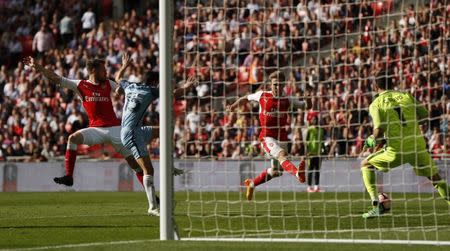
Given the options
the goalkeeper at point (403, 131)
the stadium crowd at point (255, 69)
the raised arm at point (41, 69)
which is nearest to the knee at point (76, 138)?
the raised arm at point (41, 69)

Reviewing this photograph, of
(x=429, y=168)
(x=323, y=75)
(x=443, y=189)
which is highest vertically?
(x=323, y=75)

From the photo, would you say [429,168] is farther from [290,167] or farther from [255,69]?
[255,69]

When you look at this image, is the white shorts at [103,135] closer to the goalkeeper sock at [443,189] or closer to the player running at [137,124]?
the player running at [137,124]

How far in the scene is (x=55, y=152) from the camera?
34188mm

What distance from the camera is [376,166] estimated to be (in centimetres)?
1627

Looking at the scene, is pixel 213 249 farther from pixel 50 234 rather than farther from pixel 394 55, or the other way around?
pixel 394 55

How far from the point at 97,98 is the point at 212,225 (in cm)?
390

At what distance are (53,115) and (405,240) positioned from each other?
77.9 ft

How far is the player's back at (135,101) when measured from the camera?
17266mm

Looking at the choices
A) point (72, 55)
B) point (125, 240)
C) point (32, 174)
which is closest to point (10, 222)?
point (125, 240)

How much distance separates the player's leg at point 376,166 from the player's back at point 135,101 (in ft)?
11.4

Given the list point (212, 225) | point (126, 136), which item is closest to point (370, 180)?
point (212, 225)

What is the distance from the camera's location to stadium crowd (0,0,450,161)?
17266 millimetres

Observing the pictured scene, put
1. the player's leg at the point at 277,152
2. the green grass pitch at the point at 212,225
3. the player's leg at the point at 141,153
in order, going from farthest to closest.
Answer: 1. the player's leg at the point at 277,152
2. the player's leg at the point at 141,153
3. the green grass pitch at the point at 212,225
